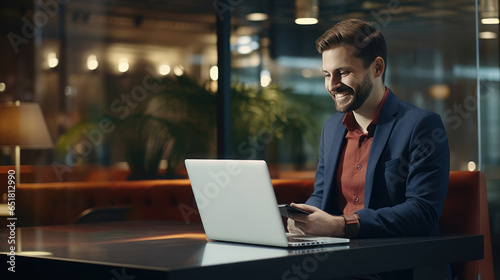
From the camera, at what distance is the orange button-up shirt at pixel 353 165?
7.82 ft

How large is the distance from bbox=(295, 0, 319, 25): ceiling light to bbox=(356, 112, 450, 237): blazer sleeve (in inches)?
87.3

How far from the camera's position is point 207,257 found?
63.2 inches

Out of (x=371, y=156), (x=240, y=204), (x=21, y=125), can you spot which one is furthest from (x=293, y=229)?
(x=21, y=125)

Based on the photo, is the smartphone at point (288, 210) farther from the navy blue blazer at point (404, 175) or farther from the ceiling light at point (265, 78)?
the ceiling light at point (265, 78)

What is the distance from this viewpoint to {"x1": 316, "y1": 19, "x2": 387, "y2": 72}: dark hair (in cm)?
234

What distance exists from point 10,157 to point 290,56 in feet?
6.23

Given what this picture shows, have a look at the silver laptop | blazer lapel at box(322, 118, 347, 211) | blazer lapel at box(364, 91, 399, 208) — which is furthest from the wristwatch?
blazer lapel at box(322, 118, 347, 211)

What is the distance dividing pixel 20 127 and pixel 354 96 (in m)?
2.26

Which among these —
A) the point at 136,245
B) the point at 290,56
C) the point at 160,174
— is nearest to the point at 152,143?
the point at 160,174

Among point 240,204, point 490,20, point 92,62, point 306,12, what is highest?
point 306,12

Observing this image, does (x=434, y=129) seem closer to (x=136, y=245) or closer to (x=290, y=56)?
(x=136, y=245)

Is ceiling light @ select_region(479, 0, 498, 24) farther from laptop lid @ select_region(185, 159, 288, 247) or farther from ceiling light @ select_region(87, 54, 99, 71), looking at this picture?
laptop lid @ select_region(185, 159, 288, 247)

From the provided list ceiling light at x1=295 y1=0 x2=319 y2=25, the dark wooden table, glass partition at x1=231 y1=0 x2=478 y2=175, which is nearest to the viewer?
the dark wooden table

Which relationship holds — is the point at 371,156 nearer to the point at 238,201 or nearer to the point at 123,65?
the point at 238,201
